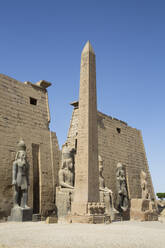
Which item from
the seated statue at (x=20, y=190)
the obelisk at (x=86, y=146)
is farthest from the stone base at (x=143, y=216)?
the seated statue at (x=20, y=190)

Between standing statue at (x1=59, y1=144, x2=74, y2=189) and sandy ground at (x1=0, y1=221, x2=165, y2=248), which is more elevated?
standing statue at (x1=59, y1=144, x2=74, y2=189)

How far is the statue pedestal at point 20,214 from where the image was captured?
25.5ft

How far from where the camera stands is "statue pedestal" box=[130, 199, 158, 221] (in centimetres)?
1076

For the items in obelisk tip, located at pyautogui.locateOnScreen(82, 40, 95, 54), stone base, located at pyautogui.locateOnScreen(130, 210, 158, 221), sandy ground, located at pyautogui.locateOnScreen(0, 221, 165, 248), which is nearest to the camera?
sandy ground, located at pyautogui.locateOnScreen(0, 221, 165, 248)

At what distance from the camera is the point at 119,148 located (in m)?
14.6

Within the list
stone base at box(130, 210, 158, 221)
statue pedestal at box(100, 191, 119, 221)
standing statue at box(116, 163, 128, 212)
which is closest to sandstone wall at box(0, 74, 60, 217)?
statue pedestal at box(100, 191, 119, 221)

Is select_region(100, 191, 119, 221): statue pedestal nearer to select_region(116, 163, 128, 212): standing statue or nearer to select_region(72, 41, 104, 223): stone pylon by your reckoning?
select_region(116, 163, 128, 212): standing statue

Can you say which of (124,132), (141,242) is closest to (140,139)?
(124,132)

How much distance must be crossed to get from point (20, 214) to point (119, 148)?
7801 mm

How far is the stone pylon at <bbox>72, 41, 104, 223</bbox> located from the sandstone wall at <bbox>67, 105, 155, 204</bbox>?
429 cm

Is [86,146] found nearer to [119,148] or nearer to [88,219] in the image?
[88,219]

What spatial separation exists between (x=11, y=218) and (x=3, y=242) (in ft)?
12.8

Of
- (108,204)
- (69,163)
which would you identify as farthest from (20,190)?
(108,204)

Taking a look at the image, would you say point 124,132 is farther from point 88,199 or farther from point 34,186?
point 88,199
